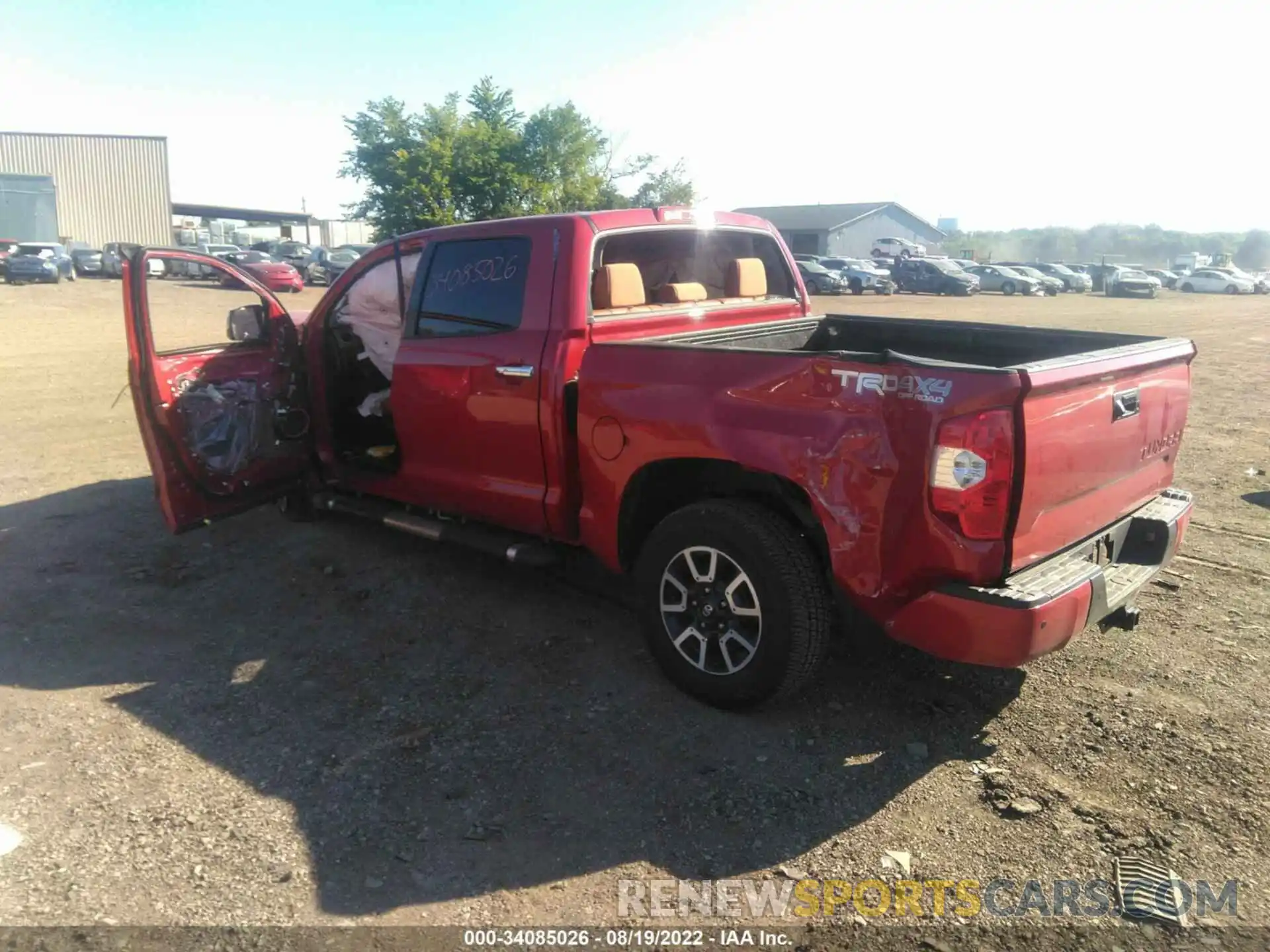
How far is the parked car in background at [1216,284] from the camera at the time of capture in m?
46.9

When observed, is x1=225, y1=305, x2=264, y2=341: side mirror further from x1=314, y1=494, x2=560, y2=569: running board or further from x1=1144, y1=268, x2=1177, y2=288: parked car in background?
x1=1144, y1=268, x2=1177, y2=288: parked car in background

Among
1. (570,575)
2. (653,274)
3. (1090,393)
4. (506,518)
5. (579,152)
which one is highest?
(579,152)

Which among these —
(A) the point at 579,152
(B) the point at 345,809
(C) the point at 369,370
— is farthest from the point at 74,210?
(B) the point at 345,809

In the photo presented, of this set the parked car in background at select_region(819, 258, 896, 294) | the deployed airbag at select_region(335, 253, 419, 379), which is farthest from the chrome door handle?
the parked car in background at select_region(819, 258, 896, 294)

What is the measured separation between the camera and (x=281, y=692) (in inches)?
160

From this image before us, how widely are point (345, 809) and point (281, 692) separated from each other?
1013 mm

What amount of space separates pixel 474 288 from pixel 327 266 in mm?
36578

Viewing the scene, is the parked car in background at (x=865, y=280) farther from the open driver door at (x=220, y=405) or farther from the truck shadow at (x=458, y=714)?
the truck shadow at (x=458, y=714)

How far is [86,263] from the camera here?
126 ft

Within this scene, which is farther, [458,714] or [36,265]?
[36,265]

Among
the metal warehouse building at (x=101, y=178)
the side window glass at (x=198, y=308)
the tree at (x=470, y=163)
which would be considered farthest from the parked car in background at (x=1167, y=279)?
the metal warehouse building at (x=101, y=178)

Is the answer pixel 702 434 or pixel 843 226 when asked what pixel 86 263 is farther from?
pixel 843 226

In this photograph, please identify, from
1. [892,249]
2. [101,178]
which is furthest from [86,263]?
[892,249]

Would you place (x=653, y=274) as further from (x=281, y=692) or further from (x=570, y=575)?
(x=281, y=692)
